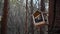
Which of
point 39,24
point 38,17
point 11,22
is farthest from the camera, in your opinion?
point 11,22

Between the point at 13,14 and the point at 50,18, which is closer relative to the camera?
the point at 50,18

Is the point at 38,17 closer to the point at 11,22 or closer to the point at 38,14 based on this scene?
the point at 38,14

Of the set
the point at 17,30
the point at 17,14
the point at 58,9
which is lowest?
the point at 17,30

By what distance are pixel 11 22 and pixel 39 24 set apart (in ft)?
25.1

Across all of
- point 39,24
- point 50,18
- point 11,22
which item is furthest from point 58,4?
point 11,22

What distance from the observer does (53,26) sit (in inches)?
151

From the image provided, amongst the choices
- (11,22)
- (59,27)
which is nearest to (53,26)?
(59,27)

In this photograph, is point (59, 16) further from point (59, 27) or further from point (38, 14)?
point (38, 14)

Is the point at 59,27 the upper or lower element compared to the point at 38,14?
lower

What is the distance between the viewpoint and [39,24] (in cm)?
379

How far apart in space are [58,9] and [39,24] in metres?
0.58

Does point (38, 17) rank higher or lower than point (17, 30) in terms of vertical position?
higher

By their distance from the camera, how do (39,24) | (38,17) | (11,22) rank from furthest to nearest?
(11,22) → (38,17) → (39,24)

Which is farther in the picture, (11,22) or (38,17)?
(11,22)
